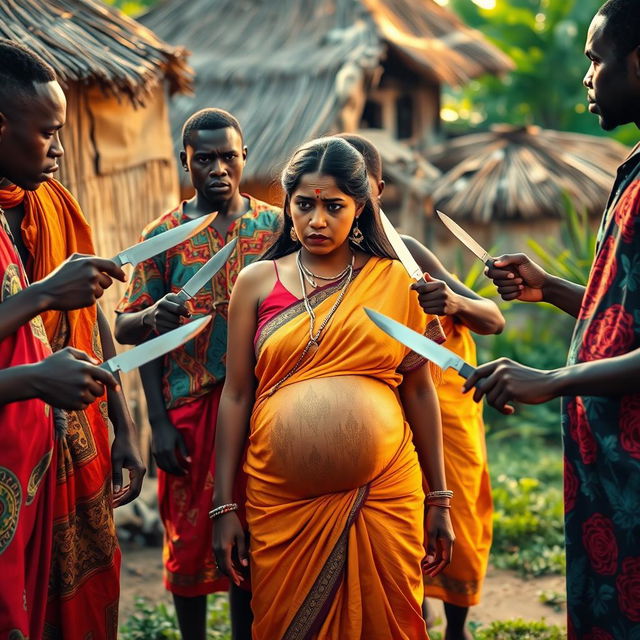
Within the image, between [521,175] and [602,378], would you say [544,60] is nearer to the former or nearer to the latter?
[521,175]

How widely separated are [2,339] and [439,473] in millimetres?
1623

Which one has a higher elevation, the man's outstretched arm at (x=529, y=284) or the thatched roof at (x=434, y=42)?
the thatched roof at (x=434, y=42)

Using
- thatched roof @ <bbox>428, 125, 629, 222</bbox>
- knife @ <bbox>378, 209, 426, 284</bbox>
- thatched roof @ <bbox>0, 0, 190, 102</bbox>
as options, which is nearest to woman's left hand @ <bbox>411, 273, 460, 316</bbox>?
knife @ <bbox>378, 209, 426, 284</bbox>

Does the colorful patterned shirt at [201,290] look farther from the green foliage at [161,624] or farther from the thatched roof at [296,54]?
the thatched roof at [296,54]

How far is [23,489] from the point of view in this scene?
107 inches

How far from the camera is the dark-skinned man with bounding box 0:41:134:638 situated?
2561 millimetres

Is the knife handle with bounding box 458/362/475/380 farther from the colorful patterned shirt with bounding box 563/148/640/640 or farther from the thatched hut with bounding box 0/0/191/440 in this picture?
the thatched hut with bounding box 0/0/191/440

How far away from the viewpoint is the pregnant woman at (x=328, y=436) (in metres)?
3.07

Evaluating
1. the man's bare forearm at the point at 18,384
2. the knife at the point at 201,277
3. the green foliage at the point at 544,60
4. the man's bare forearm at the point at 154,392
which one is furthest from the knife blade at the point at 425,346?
the green foliage at the point at 544,60

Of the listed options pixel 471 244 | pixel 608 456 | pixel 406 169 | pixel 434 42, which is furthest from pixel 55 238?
pixel 434 42

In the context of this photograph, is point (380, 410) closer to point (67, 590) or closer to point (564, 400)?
point (564, 400)

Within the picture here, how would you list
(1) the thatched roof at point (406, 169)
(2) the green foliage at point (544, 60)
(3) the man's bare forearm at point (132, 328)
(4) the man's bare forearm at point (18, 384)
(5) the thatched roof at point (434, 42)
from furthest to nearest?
(2) the green foliage at point (544, 60) < (5) the thatched roof at point (434, 42) < (1) the thatched roof at point (406, 169) < (3) the man's bare forearm at point (132, 328) < (4) the man's bare forearm at point (18, 384)

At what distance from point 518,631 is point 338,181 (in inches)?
115

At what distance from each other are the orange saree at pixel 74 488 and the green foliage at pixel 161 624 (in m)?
1.57
